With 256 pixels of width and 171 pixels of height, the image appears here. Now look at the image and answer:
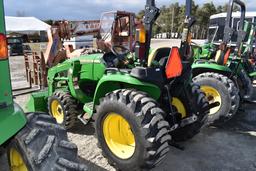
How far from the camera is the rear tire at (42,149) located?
73.6 inches

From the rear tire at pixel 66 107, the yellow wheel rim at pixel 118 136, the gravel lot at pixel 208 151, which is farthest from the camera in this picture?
the rear tire at pixel 66 107

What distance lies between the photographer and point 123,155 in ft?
10.9

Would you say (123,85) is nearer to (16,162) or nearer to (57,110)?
(16,162)

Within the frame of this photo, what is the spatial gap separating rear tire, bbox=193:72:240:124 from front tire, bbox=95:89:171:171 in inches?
90.8

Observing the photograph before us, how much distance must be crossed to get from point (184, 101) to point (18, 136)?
2586mm

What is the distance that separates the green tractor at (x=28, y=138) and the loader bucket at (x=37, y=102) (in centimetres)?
320

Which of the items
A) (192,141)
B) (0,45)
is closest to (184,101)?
(192,141)

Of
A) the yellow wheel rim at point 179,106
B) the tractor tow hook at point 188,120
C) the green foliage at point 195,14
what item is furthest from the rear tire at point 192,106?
the green foliage at point 195,14

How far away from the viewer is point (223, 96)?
4.95 meters

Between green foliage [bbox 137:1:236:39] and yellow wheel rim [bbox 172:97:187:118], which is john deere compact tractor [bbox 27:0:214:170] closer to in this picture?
yellow wheel rim [bbox 172:97:187:118]

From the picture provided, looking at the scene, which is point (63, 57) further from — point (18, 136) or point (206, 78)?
point (18, 136)

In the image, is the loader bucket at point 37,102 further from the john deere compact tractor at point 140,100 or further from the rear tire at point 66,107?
the john deere compact tractor at point 140,100

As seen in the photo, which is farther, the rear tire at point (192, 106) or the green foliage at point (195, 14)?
the green foliage at point (195, 14)

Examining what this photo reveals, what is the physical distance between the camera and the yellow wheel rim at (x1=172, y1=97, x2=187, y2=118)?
13.0ft
